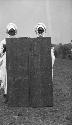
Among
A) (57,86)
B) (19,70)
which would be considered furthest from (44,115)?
(57,86)

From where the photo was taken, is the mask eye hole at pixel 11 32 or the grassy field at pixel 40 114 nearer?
the grassy field at pixel 40 114

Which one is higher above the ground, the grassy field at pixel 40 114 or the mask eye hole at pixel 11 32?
the mask eye hole at pixel 11 32

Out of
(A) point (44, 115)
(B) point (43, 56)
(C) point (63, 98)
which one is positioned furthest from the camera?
(C) point (63, 98)

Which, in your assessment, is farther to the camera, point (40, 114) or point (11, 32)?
point (11, 32)

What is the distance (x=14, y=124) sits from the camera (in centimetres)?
463

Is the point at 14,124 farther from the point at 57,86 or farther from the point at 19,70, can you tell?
the point at 57,86

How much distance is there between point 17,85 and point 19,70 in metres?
0.25

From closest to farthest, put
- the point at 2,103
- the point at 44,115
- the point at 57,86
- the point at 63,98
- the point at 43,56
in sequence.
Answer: the point at 44,115
the point at 43,56
the point at 2,103
the point at 63,98
the point at 57,86

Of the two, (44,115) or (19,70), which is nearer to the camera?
(44,115)

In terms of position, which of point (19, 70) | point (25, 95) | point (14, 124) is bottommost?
point (14, 124)

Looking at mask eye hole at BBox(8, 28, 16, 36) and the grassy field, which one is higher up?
mask eye hole at BBox(8, 28, 16, 36)

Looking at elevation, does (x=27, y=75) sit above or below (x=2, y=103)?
above

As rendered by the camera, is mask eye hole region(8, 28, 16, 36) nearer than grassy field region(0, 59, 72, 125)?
No

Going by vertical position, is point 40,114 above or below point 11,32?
below
